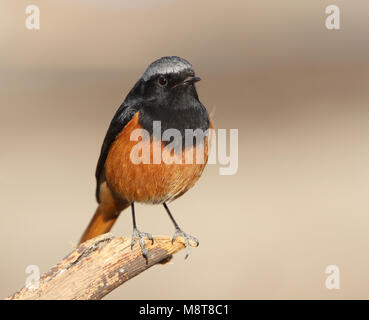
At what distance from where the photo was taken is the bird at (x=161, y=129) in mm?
4258

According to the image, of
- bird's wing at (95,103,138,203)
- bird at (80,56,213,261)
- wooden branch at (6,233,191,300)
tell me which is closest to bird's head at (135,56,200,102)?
bird at (80,56,213,261)

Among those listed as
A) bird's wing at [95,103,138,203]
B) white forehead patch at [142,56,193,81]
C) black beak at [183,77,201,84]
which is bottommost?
bird's wing at [95,103,138,203]

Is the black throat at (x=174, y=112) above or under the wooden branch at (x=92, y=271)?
above

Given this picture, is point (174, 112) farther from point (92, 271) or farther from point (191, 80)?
point (92, 271)

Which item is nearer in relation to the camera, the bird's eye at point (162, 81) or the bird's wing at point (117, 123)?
the bird's eye at point (162, 81)

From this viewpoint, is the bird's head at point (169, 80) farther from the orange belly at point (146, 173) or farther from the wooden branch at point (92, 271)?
the wooden branch at point (92, 271)

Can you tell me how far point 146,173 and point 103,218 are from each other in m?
1.07

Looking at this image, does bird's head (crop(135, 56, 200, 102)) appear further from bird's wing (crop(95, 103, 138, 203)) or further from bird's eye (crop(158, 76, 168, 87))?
bird's wing (crop(95, 103, 138, 203))

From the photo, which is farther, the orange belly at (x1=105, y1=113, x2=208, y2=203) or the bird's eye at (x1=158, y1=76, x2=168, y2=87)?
the orange belly at (x1=105, y1=113, x2=208, y2=203)

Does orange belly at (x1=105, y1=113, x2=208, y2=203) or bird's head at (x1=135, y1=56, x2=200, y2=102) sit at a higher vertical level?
bird's head at (x1=135, y1=56, x2=200, y2=102)

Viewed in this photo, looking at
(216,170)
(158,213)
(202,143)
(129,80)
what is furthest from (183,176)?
(129,80)

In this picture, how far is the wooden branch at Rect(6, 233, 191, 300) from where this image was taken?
3.71m

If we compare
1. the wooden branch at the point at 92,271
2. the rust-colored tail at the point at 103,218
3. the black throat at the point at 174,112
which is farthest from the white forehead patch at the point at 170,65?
the rust-colored tail at the point at 103,218

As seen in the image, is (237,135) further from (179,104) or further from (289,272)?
(179,104)
